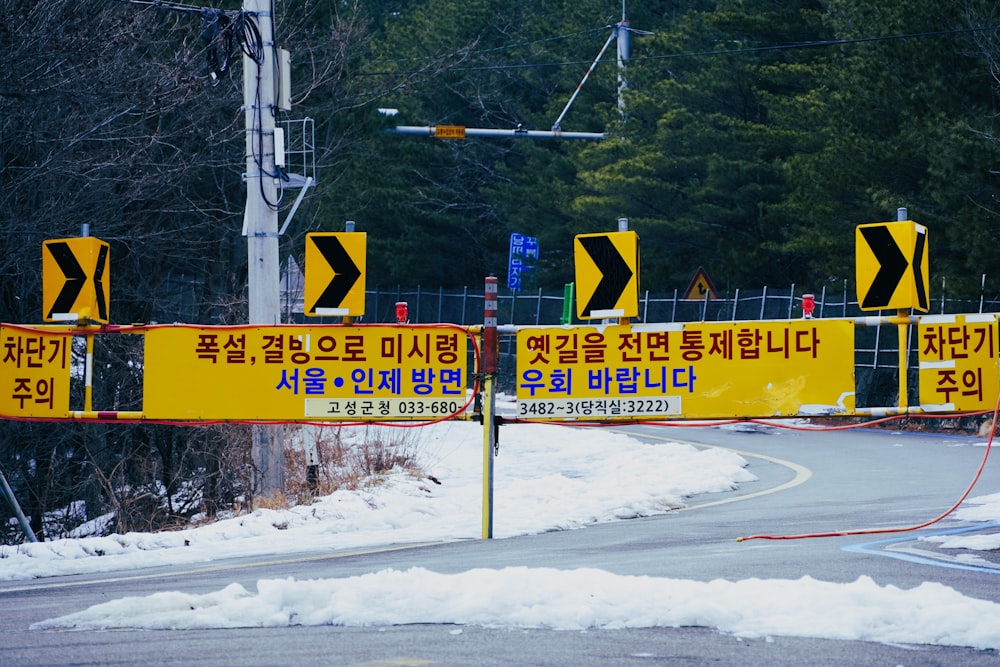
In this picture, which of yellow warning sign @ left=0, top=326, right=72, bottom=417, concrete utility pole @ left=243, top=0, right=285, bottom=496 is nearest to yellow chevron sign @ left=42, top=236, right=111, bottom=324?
yellow warning sign @ left=0, top=326, right=72, bottom=417

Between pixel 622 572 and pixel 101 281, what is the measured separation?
5.82 metres

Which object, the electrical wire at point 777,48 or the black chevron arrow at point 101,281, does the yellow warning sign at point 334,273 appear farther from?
the electrical wire at point 777,48

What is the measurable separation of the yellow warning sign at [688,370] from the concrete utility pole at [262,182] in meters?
5.50

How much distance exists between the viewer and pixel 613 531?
12.4 metres

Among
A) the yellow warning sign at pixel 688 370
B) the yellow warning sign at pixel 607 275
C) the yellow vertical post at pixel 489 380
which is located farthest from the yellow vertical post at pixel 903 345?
the yellow vertical post at pixel 489 380

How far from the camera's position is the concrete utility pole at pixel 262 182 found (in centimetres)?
1628

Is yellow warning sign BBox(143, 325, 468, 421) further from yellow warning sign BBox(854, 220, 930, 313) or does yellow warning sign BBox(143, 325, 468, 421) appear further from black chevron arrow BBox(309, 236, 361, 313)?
yellow warning sign BBox(854, 220, 930, 313)

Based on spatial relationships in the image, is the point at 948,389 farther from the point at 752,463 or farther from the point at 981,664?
the point at 752,463

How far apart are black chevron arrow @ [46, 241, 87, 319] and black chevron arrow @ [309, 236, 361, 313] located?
2.19 m

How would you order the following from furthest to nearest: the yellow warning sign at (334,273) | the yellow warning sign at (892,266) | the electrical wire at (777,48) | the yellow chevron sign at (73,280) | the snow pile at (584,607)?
the electrical wire at (777,48)
the yellow chevron sign at (73,280)
the yellow warning sign at (334,273)
the yellow warning sign at (892,266)
the snow pile at (584,607)

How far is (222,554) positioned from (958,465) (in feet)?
38.5

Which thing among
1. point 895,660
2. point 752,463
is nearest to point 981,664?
point 895,660

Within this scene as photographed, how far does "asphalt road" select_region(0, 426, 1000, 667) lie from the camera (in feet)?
21.4

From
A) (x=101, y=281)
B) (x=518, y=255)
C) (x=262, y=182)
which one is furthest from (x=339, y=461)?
(x=518, y=255)
